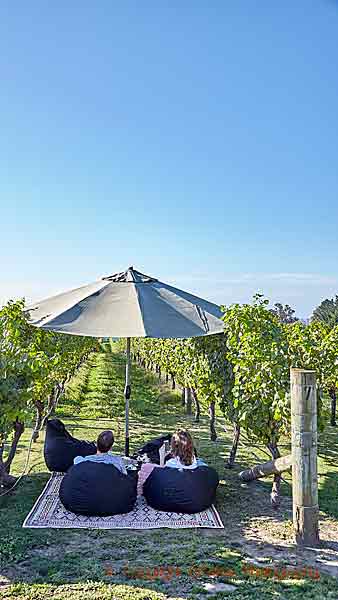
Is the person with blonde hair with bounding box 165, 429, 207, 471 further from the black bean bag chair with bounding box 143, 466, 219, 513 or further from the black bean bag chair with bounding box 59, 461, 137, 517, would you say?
the black bean bag chair with bounding box 59, 461, 137, 517

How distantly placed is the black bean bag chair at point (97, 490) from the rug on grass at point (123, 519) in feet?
0.26

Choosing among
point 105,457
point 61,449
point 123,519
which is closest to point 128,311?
point 105,457

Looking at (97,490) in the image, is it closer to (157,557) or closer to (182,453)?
(182,453)

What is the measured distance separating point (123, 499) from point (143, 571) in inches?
47.6

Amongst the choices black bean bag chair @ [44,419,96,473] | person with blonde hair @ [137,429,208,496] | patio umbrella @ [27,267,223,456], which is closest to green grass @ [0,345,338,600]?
black bean bag chair @ [44,419,96,473]

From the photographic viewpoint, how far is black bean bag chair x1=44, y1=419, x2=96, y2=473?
6227mm

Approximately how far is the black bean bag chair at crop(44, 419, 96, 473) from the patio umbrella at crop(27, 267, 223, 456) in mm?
835

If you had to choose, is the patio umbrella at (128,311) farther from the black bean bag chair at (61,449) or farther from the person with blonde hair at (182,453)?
the person with blonde hair at (182,453)

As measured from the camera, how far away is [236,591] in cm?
340

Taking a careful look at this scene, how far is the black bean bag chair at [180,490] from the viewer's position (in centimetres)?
490

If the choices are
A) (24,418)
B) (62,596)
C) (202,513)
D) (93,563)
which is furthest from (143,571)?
(24,418)

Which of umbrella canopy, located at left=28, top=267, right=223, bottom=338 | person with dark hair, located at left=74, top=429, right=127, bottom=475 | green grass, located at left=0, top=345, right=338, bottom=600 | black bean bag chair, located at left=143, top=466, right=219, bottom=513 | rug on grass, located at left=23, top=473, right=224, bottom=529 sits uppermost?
umbrella canopy, located at left=28, top=267, right=223, bottom=338

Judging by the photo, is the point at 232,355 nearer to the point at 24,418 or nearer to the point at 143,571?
the point at 24,418

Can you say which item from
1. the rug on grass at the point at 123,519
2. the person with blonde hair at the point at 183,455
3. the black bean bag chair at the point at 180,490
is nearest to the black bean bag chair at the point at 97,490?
the rug on grass at the point at 123,519
